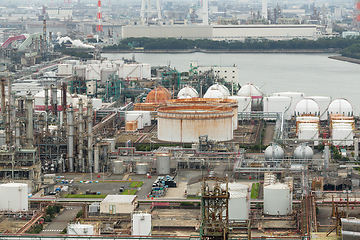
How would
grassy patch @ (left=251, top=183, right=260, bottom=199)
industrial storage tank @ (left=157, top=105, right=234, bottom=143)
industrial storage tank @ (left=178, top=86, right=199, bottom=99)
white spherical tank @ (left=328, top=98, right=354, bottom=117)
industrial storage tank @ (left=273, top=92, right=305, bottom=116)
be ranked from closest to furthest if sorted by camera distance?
1. grassy patch @ (left=251, top=183, right=260, bottom=199)
2. industrial storage tank @ (left=157, top=105, right=234, bottom=143)
3. white spherical tank @ (left=328, top=98, right=354, bottom=117)
4. industrial storage tank @ (left=273, top=92, right=305, bottom=116)
5. industrial storage tank @ (left=178, top=86, right=199, bottom=99)

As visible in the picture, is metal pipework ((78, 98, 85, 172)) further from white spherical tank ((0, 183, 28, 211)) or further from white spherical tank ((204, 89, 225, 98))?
white spherical tank ((204, 89, 225, 98))

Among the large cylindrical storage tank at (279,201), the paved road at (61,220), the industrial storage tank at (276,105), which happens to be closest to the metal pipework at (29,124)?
the paved road at (61,220)

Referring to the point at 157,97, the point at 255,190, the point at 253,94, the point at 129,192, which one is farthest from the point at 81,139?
the point at 253,94

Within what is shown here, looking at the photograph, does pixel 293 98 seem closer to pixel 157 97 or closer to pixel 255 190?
pixel 157 97

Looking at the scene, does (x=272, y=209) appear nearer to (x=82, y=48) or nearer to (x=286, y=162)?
(x=286, y=162)

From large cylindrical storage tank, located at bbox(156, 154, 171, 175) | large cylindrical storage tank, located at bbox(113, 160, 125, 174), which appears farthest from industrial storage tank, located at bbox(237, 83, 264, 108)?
large cylindrical storage tank, located at bbox(113, 160, 125, 174)

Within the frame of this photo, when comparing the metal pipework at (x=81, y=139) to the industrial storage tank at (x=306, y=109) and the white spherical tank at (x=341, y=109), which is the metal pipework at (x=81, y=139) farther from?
the white spherical tank at (x=341, y=109)
